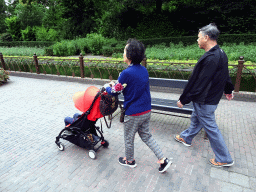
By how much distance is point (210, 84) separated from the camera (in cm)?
248

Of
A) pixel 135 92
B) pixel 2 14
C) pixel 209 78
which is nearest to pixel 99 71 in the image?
pixel 135 92

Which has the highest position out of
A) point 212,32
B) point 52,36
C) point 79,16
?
point 79,16

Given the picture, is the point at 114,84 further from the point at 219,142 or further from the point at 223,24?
the point at 223,24

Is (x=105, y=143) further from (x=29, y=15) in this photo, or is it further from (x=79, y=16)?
(x=29, y=15)

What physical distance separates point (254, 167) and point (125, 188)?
202 cm

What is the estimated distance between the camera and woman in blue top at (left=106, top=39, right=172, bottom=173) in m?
2.16

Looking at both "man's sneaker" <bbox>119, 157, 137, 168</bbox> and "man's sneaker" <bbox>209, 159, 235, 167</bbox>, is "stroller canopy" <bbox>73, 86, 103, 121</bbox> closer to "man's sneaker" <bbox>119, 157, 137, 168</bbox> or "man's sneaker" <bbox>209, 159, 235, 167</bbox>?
"man's sneaker" <bbox>119, 157, 137, 168</bbox>

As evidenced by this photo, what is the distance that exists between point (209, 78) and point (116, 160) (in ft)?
6.42

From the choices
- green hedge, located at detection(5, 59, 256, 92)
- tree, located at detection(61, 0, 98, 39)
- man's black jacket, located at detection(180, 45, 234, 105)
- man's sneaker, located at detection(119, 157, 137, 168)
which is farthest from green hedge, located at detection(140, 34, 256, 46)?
man's sneaker, located at detection(119, 157, 137, 168)

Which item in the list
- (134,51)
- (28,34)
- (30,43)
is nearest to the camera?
(134,51)

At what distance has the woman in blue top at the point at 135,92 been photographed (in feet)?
7.08

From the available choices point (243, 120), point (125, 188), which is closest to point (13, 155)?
point (125, 188)

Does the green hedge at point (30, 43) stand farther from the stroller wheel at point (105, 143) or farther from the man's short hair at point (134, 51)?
the man's short hair at point (134, 51)

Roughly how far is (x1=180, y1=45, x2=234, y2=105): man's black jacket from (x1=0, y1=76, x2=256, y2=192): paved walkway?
110 cm
